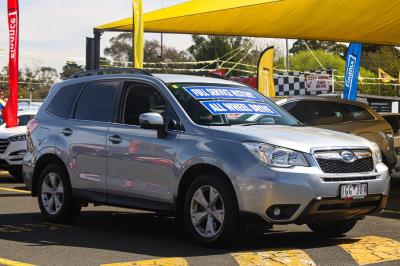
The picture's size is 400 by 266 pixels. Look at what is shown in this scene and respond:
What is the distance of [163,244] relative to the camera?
23.6ft

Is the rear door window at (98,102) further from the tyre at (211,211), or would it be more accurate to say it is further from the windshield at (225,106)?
the tyre at (211,211)

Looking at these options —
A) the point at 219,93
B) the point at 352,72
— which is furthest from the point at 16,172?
the point at 352,72

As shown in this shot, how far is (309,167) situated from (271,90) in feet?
51.8

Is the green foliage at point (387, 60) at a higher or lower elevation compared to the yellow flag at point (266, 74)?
higher

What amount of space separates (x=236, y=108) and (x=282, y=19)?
8.66 metres

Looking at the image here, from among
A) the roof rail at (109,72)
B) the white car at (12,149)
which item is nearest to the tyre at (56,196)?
the roof rail at (109,72)

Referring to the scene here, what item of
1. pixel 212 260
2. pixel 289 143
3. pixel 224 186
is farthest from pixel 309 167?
pixel 212 260

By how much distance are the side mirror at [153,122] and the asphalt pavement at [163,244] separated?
1.14m

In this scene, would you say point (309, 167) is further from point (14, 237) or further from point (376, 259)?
point (14, 237)

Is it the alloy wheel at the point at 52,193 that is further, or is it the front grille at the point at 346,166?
the alloy wheel at the point at 52,193

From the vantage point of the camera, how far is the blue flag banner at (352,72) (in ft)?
65.2

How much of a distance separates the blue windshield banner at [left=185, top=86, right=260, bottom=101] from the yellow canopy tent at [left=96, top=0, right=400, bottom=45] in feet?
21.5

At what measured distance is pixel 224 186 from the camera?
6.57 meters

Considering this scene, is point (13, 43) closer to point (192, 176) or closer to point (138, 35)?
point (138, 35)
